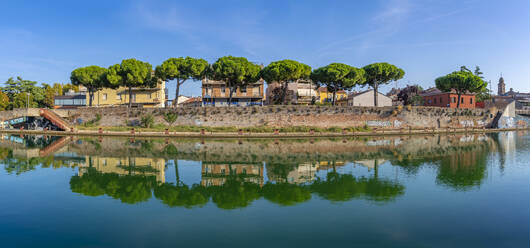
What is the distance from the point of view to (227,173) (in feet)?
61.3

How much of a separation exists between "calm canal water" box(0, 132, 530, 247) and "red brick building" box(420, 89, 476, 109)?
170 ft

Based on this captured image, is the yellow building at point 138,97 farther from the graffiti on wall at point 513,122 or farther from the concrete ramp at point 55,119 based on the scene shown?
the graffiti on wall at point 513,122

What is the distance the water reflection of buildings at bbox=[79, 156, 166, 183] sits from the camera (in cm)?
1892

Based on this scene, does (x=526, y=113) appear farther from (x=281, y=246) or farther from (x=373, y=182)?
(x=281, y=246)

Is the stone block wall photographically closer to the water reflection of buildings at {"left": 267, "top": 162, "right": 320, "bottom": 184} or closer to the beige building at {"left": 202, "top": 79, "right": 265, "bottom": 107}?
the beige building at {"left": 202, "top": 79, "right": 265, "bottom": 107}

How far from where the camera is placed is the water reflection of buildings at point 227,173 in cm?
1656

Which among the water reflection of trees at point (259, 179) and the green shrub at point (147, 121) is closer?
the water reflection of trees at point (259, 179)

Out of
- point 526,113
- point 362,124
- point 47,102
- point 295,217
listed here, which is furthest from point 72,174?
point 526,113

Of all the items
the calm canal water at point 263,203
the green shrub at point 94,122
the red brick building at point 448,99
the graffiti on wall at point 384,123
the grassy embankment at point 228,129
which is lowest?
the calm canal water at point 263,203

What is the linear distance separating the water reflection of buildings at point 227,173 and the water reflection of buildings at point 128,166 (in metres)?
2.58

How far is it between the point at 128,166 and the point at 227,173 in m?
7.45

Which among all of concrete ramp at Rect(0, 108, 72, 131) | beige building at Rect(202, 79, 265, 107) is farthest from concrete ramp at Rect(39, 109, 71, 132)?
beige building at Rect(202, 79, 265, 107)

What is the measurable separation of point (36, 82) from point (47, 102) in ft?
20.5

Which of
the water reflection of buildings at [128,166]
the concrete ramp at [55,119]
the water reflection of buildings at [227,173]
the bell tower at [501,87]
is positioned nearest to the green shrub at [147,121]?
the concrete ramp at [55,119]
